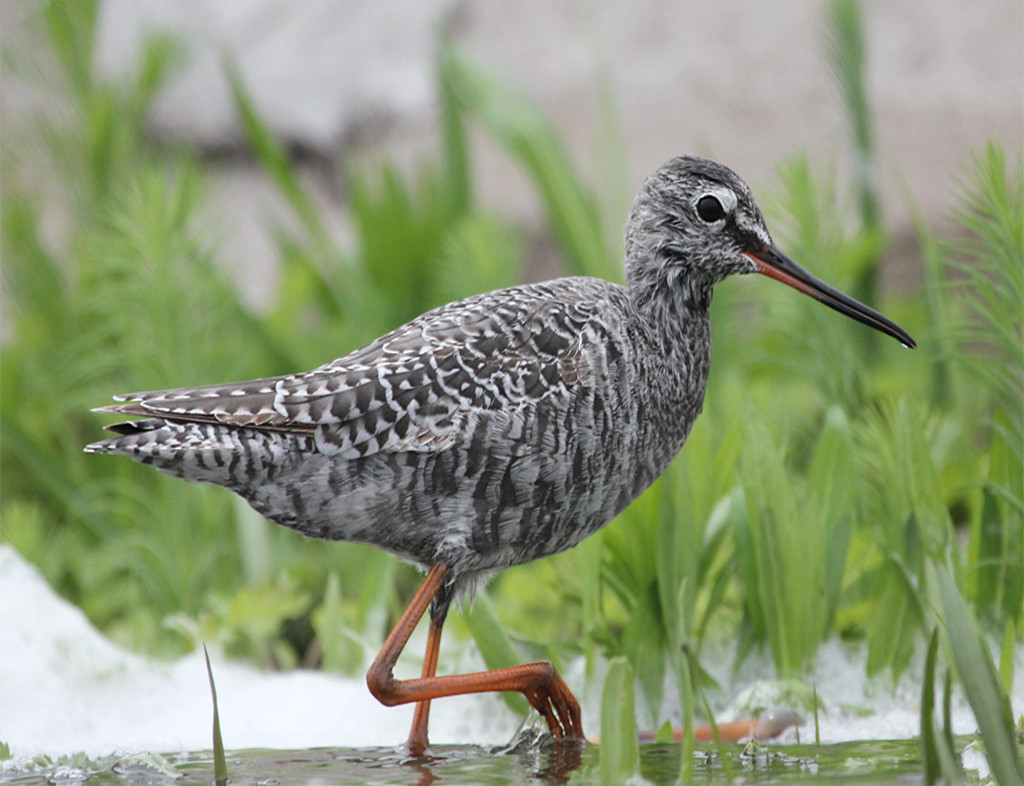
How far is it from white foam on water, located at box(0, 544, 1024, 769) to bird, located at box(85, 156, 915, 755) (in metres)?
0.42

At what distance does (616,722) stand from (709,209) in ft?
4.81

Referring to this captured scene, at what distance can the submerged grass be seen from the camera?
134 inches

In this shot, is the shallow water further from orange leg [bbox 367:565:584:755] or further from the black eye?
the black eye

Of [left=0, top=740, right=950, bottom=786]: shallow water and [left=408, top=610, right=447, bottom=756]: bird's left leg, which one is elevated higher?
[left=408, top=610, right=447, bottom=756]: bird's left leg

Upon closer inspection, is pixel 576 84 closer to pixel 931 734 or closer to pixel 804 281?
pixel 804 281

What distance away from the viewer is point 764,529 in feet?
11.1

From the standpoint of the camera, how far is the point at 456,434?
2953 millimetres

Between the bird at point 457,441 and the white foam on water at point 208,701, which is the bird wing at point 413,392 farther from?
the white foam on water at point 208,701

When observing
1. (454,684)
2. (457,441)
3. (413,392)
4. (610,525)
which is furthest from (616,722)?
(610,525)

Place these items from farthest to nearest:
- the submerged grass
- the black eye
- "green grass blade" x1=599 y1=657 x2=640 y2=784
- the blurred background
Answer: the blurred background
the submerged grass
the black eye
"green grass blade" x1=599 y1=657 x2=640 y2=784

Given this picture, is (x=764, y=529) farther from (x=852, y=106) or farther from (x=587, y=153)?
(x=587, y=153)

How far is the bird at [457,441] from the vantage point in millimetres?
2955

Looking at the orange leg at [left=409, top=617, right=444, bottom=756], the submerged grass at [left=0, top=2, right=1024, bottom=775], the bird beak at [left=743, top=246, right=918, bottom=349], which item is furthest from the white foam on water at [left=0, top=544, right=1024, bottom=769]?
the bird beak at [left=743, top=246, right=918, bottom=349]

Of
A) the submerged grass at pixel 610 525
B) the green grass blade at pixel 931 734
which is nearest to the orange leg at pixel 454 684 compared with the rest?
the submerged grass at pixel 610 525
